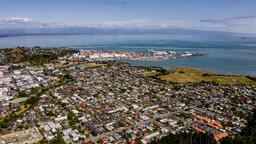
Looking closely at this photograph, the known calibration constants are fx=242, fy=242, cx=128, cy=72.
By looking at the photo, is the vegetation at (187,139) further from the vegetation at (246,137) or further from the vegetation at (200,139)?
the vegetation at (246,137)

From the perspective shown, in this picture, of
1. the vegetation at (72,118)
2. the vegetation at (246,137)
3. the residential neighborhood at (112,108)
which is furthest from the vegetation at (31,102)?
the vegetation at (246,137)

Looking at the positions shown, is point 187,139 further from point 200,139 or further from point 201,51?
point 201,51

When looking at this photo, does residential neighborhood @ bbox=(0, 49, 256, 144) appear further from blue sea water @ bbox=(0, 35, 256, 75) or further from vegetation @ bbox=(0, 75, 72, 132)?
blue sea water @ bbox=(0, 35, 256, 75)

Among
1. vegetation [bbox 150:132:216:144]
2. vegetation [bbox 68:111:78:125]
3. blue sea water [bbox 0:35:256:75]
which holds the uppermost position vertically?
blue sea water [bbox 0:35:256:75]

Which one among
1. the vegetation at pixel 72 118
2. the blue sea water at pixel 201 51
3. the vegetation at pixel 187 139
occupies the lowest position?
the vegetation at pixel 72 118

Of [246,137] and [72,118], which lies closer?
[246,137]

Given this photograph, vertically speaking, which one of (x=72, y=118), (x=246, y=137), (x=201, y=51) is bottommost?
(x=72, y=118)

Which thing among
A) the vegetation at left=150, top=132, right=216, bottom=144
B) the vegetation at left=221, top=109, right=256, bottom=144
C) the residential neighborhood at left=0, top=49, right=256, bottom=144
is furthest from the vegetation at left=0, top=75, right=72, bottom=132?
the vegetation at left=221, top=109, right=256, bottom=144

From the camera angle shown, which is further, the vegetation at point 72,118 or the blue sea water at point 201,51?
the blue sea water at point 201,51

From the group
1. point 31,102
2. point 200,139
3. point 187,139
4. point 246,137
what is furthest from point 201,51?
point 187,139

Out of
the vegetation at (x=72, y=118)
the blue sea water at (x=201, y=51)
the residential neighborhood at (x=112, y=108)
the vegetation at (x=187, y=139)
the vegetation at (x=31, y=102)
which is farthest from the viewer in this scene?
the blue sea water at (x=201, y=51)

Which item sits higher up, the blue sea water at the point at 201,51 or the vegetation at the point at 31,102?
the blue sea water at the point at 201,51
